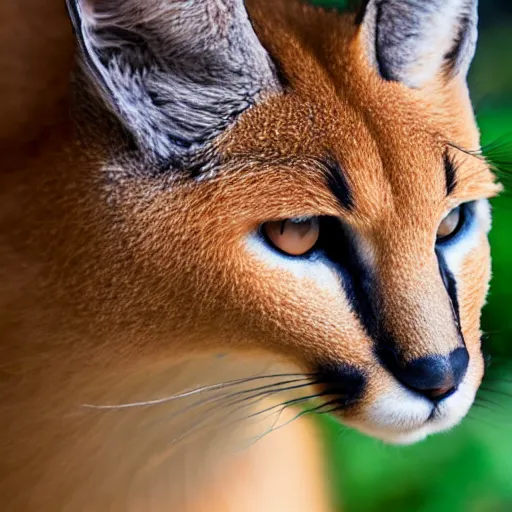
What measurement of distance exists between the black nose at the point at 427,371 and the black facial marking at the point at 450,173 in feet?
0.30

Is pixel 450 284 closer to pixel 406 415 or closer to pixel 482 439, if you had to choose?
pixel 406 415

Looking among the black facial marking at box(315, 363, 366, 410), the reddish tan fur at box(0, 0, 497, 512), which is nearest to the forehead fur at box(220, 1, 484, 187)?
the reddish tan fur at box(0, 0, 497, 512)

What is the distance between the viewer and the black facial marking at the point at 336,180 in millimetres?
419

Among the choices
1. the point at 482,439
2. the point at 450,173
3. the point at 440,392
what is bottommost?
the point at 482,439

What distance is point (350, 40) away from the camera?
1.45 feet

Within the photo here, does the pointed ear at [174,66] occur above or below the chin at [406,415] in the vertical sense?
above

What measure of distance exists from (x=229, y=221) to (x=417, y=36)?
6.0 inches

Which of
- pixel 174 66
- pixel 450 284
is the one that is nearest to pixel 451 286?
pixel 450 284

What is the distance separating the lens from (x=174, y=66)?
0.41 meters

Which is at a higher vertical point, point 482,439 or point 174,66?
point 174,66

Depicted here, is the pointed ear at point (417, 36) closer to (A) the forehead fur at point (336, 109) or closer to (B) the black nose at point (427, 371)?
(A) the forehead fur at point (336, 109)

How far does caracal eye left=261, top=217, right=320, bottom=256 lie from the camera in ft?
1.40

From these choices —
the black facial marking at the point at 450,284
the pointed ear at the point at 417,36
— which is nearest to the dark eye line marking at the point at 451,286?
the black facial marking at the point at 450,284

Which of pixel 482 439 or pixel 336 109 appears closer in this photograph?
pixel 336 109
